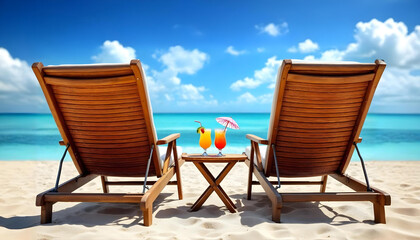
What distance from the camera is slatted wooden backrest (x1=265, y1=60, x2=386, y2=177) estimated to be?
2076 millimetres

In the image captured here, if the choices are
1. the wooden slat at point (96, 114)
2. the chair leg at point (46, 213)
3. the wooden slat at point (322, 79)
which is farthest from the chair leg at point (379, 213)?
the chair leg at point (46, 213)

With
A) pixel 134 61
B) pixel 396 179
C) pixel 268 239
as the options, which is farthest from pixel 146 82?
pixel 396 179

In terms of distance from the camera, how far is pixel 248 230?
77.6 inches

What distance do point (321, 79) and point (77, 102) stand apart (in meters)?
1.99

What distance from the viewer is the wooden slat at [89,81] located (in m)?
2.06

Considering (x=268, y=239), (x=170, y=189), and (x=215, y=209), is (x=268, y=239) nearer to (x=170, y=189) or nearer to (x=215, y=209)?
(x=215, y=209)

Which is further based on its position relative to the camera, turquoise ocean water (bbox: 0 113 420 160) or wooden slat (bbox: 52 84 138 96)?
turquoise ocean water (bbox: 0 113 420 160)

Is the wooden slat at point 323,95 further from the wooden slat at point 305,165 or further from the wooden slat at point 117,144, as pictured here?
the wooden slat at point 117,144

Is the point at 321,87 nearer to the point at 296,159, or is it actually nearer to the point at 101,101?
the point at 296,159

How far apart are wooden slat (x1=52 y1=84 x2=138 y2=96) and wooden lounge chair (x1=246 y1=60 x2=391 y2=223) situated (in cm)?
119

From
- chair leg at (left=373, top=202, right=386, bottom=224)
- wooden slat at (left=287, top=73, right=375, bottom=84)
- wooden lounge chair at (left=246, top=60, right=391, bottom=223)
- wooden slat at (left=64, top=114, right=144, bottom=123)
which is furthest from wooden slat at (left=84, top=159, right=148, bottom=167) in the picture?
chair leg at (left=373, top=202, right=386, bottom=224)

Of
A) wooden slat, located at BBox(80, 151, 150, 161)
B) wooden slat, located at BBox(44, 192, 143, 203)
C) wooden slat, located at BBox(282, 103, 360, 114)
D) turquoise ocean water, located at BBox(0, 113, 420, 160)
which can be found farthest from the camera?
turquoise ocean water, located at BBox(0, 113, 420, 160)

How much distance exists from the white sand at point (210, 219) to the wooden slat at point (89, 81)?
109cm

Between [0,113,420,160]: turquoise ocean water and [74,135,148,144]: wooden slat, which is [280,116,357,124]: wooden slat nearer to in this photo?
[74,135,148,144]: wooden slat
